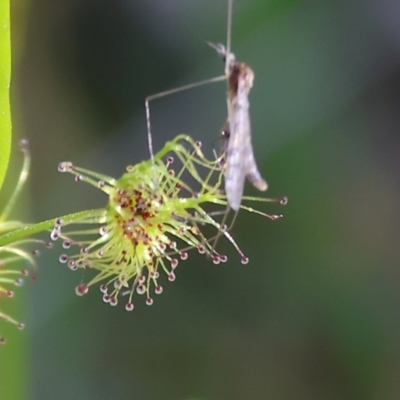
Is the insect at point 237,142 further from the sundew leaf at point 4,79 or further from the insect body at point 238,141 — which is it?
the sundew leaf at point 4,79

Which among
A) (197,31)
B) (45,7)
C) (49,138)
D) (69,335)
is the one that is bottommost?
(69,335)

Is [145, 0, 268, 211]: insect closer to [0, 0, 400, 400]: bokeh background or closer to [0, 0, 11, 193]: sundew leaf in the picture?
[0, 0, 11, 193]: sundew leaf

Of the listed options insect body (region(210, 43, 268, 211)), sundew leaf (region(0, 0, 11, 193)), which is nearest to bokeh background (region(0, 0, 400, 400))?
insect body (region(210, 43, 268, 211))

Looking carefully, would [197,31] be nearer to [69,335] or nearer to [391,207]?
[391,207]

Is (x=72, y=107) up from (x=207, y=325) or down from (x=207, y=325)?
up

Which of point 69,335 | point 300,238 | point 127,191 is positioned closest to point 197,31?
point 300,238

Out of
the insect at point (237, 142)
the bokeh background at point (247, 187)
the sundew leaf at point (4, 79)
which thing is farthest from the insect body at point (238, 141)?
the bokeh background at point (247, 187)
